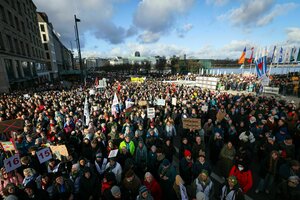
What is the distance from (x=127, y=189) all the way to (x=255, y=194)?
3.77 metres

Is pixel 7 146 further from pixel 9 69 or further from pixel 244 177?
pixel 9 69

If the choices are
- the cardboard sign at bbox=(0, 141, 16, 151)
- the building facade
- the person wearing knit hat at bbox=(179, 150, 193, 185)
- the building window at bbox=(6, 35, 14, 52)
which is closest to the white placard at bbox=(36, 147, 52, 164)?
the cardboard sign at bbox=(0, 141, 16, 151)

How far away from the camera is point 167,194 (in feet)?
13.0

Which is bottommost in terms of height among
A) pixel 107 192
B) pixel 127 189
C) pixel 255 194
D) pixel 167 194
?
pixel 255 194

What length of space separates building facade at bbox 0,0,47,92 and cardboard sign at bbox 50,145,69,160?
22.0 metres

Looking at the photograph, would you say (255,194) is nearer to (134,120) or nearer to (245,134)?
(245,134)

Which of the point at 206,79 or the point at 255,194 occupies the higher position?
the point at 206,79

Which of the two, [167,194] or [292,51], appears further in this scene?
[292,51]

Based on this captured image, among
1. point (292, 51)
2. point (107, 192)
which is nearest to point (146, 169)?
point (107, 192)

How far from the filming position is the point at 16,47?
26.0 m

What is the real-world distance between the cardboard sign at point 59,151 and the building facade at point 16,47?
22.0 m

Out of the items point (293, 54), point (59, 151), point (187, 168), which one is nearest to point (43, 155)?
point (59, 151)

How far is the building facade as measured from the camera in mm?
21281

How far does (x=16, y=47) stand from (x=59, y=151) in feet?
98.4
